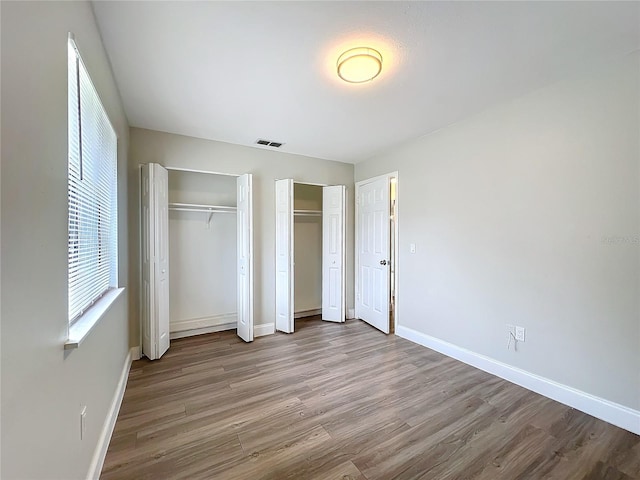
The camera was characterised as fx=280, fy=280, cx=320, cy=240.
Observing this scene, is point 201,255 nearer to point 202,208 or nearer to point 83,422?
point 202,208

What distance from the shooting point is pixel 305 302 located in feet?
15.1

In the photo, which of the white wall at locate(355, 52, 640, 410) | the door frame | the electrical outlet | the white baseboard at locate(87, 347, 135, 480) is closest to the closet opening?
the door frame

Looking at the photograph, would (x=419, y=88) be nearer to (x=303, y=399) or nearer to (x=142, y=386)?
(x=303, y=399)

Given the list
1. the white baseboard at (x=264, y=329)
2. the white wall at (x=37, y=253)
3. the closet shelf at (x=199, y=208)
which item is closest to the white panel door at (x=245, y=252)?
the white baseboard at (x=264, y=329)

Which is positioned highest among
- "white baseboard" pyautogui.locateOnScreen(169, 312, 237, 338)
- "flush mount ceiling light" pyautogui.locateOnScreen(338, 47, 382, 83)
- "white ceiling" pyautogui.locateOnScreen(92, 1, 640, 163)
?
"white ceiling" pyautogui.locateOnScreen(92, 1, 640, 163)

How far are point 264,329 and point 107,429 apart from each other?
208 centimetres

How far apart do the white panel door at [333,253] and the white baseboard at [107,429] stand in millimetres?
2595

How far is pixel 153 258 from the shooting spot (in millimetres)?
2885

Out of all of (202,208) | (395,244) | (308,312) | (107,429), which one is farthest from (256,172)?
(107,429)

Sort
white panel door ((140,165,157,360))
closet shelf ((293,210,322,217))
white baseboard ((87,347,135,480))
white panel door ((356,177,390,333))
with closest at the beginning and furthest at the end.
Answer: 1. white baseboard ((87,347,135,480))
2. white panel door ((140,165,157,360))
3. white panel door ((356,177,390,333))
4. closet shelf ((293,210,322,217))

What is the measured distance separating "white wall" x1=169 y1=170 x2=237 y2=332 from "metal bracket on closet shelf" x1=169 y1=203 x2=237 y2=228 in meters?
0.08

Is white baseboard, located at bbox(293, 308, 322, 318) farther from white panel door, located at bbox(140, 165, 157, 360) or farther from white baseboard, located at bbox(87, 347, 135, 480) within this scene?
white baseboard, located at bbox(87, 347, 135, 480)

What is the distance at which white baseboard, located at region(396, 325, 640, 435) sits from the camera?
74.7 inches

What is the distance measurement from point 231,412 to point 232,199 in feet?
8.89
